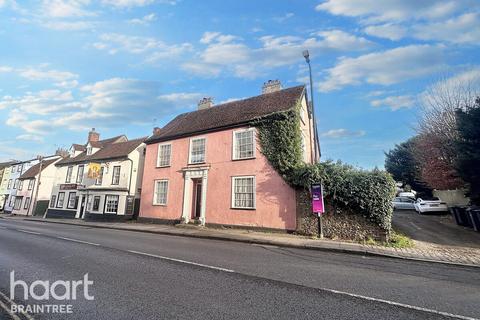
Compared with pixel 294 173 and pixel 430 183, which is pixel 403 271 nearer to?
pixel 294 173

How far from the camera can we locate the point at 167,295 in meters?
5.00

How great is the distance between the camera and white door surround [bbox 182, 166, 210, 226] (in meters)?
18.5

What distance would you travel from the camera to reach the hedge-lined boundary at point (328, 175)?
42.0 ft

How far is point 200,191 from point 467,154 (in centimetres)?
1719

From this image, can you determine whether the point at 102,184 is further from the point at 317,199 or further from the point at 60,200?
the point at 317,199

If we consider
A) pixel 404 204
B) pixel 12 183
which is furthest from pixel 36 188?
pixel 404 204

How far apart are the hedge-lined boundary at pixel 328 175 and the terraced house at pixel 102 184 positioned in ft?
51.3

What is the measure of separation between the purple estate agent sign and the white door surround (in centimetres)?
777

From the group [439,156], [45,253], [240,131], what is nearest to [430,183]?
[439,156]

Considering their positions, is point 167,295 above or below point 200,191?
below

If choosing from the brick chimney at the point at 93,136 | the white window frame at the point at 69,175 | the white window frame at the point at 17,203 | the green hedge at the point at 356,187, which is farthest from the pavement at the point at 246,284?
the white window frame at the point at 17,203

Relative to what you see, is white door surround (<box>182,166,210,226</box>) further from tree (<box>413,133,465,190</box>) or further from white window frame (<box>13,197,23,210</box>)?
white window frame (<box>13,197,23,210</box>)

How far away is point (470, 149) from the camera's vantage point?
16078 mm

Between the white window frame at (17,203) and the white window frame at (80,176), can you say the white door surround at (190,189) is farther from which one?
the white window frame at (17,203)
